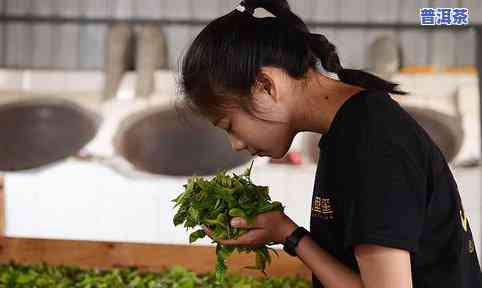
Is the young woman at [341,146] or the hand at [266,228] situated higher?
the young woman at [341,146]

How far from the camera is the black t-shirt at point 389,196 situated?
1.16 metres

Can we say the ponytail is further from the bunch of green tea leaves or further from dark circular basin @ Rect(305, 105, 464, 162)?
dark circular basin @ Rect(305, 105, 464, 162)

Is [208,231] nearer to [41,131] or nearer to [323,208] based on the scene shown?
[323,208]

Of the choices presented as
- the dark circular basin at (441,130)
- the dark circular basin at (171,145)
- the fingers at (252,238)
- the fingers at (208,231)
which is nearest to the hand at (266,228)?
the fingers at (252,238)

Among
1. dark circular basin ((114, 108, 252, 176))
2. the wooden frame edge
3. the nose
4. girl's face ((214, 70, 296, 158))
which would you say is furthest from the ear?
dark circular basin ((114, 108, 252, 176))

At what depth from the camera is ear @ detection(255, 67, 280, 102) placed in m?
1.26

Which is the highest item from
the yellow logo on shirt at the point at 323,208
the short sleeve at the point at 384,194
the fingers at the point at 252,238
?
the short sleeve at the point at 384,194

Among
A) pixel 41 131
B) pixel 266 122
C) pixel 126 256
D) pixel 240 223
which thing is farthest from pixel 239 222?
pixel 41 131

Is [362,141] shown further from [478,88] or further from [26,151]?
[26,151]

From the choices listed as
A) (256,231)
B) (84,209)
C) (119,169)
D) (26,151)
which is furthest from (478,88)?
(256,231)

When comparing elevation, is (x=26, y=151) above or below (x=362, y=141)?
below

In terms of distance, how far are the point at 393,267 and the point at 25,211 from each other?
420 centimetres

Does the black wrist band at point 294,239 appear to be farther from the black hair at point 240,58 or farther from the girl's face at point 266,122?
the black hair at point 240,58

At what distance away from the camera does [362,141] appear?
1192 millimetres
